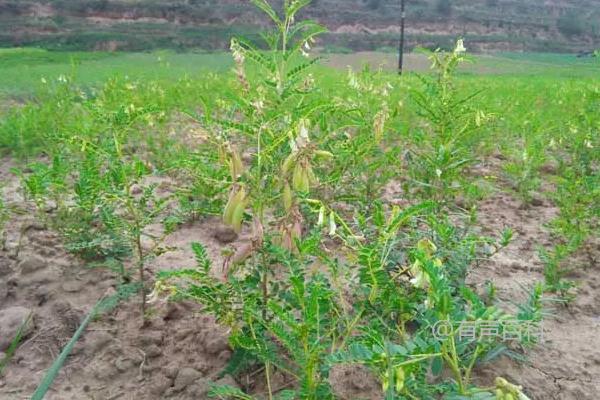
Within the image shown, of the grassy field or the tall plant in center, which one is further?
the tall plant in center

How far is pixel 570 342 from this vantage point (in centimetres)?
196

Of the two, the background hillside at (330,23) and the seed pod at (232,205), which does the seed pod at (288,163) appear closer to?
the seed pod at (232,205)

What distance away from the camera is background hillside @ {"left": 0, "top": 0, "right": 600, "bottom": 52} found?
36188 mm

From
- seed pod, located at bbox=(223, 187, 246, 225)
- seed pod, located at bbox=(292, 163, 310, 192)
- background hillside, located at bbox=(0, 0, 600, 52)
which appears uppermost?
seed pod, located at bbox=(292, 163, 310, 192)

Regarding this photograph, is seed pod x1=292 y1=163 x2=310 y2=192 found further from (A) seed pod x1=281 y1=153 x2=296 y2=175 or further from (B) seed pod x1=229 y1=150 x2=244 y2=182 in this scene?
(B) seed pod x1=229 y1=150 x2=244 y2=182

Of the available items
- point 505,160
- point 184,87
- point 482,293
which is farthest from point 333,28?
point 482,293

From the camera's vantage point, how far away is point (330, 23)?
46.2 m

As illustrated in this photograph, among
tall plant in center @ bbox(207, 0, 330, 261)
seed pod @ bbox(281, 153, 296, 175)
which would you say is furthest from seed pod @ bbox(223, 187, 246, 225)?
seed pod @ bbox(281, 153, 296, 175)

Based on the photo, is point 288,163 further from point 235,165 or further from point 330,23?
point 330,23

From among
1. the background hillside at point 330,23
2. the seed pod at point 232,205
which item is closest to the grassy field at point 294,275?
the seed pod at point 232,205

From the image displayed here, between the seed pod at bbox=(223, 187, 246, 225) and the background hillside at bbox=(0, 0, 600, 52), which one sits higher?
the seed pod at bbox=(223, 187, 246, 225)

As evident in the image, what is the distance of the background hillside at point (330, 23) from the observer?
119 ft

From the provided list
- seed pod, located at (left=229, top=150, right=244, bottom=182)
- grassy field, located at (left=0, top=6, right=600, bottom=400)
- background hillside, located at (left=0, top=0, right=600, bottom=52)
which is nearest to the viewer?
grassy field, located at (left=0, top=6, right=600, bottom=400)

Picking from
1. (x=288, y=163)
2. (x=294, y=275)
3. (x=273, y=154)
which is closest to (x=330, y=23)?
(x=273, y=154)
